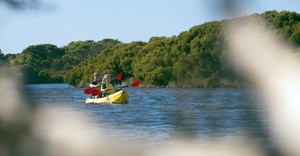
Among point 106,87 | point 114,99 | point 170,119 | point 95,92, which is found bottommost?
point 170,119

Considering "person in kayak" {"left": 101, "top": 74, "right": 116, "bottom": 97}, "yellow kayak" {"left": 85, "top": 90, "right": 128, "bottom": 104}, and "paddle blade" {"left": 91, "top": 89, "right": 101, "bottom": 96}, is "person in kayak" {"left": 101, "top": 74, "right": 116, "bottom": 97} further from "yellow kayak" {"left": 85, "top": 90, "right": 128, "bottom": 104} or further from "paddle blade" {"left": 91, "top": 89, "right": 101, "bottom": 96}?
"yellow kayak" {"left": 85, "top": 90, "right": 128, "bottom": 104}

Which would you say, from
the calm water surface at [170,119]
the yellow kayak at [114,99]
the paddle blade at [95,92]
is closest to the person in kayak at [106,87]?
the paddle blade at [95,92]

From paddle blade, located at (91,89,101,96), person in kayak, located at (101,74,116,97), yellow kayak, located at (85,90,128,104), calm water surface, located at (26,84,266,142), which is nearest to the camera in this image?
calm water surface, located at (26,84,266,142)

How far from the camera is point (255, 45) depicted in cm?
135

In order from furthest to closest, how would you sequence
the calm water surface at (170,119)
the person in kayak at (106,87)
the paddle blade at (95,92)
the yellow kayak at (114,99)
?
1. the person in kayak at (106,87)
2. the paddle blade at (95,92)
3. the yellow kayak at (114,99)
4. the calm water surface at (170,119)

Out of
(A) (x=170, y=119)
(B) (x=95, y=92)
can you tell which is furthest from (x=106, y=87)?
(A) (x=170, y=119)

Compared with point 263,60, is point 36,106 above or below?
below

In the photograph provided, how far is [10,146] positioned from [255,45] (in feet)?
3.34

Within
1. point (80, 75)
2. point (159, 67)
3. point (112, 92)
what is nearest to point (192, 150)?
point (112, 92)

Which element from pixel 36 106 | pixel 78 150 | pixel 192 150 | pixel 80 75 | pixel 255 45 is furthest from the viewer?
pixel 80 75

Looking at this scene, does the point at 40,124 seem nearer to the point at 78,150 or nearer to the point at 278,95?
the point at 78,150

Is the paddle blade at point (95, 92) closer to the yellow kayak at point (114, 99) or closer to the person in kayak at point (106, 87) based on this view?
the yellow kayak at point (114, 99)

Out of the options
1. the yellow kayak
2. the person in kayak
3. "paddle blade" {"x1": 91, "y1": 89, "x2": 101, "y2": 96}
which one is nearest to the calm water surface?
the yellow kayak

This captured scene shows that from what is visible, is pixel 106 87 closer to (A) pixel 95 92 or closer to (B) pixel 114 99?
(A) pixel 95 92
